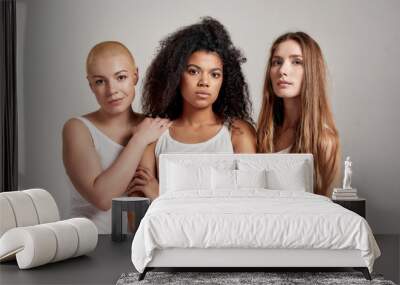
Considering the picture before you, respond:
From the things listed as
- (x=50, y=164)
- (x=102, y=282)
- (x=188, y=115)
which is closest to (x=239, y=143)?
(x=188, y=115)

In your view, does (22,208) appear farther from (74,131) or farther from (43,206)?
(74,131)

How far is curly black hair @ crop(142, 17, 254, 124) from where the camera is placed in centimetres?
731

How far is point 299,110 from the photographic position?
24.0 feet

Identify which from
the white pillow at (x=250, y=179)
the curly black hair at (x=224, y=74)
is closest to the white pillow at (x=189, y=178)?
the white pillow at (x=250, y=179)

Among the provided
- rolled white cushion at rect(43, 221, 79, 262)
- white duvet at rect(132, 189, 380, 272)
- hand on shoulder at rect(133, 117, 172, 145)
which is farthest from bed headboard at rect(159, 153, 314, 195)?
white duvet at rect(132, 189, 380, 272)

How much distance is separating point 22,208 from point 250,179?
87.1 inches

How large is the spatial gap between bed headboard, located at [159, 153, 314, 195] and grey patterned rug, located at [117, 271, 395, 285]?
1.75 meters

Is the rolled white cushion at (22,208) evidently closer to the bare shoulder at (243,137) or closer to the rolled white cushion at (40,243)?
the rolled white cushion at (40,243)

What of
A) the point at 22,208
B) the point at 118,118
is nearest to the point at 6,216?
the point at 22,208

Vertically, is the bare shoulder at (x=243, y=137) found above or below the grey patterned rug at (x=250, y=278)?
above

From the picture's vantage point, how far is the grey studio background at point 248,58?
7.36 meters

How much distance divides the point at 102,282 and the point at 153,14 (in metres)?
3.31

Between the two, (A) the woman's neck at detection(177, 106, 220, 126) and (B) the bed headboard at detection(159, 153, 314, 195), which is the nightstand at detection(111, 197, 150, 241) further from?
(A) the woman's neck at detection(177, 106, 220, 126)

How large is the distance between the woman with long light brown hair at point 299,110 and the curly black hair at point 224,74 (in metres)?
0.26
